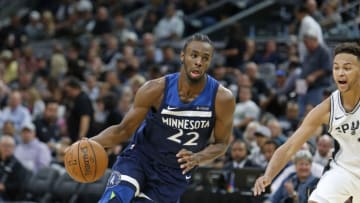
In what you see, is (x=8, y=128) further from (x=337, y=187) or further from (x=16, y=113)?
(x=337, y=187)

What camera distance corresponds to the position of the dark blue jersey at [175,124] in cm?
757

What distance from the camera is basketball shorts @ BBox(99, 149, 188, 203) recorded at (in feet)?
24.5

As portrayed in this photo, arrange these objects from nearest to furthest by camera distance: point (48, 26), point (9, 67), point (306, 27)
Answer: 1. point (306, 27)
2. point (9, 67)
3. point (48, 26)

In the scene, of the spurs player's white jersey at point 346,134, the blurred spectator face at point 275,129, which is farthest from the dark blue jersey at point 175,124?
the blurred spectator face at point 275,129

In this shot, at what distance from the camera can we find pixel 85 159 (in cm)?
751

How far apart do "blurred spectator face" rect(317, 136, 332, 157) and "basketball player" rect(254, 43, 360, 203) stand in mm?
3806

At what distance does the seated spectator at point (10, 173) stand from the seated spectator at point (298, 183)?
4.82 m

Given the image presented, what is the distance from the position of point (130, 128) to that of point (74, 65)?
35.8 feet

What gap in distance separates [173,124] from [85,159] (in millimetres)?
835

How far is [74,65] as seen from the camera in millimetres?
18328

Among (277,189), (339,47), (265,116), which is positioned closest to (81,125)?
(265,116)

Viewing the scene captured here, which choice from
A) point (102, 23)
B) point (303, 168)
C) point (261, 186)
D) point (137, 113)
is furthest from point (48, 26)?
point (261, 186)

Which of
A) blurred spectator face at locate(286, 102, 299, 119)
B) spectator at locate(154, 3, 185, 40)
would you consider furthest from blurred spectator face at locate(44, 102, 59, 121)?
blurred spectator face at locate(286, 102, 299, 119)

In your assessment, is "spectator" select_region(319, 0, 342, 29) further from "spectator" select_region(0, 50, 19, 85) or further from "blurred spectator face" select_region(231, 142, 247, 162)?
"spectator" select_region(0, 50, 19, 85)
